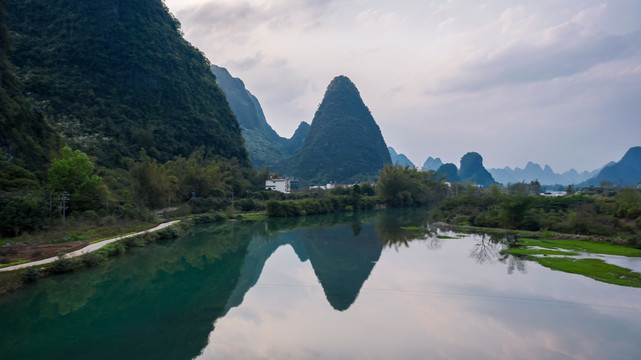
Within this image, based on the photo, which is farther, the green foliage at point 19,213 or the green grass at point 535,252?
the green grass at point 535,252

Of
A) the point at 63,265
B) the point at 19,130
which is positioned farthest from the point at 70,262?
the point at 19,130

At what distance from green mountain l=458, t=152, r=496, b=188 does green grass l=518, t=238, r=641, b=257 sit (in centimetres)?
11795

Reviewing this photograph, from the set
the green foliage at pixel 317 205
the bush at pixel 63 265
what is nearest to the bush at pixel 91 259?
the bush at pixel 63 265

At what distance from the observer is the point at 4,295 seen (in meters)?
9.62

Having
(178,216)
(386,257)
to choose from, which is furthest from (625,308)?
(178,216)

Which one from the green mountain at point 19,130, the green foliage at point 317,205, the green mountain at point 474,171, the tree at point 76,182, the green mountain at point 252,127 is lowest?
the green foliage at point 317,205

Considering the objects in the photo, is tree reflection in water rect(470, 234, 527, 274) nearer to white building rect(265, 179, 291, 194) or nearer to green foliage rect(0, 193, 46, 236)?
green foliage rect(0, 193, 46, 236)

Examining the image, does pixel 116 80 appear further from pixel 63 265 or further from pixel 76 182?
pixel 63 265

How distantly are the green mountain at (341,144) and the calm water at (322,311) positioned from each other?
82112mm

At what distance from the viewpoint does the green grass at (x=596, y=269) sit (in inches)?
443

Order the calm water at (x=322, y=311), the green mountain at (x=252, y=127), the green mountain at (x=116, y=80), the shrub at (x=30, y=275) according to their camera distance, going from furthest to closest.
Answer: the green mountain at (x=252, y=127), the green mountain at (x=116, y=80), the shrub at (x=30, y=275), the calm water at (x=322, y=311)

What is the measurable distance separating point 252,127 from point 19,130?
11669 centimetres

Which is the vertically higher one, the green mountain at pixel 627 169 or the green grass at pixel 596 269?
the green mountain at pixel 627 169

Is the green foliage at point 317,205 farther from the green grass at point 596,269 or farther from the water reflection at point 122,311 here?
the green grass at point 596,269
